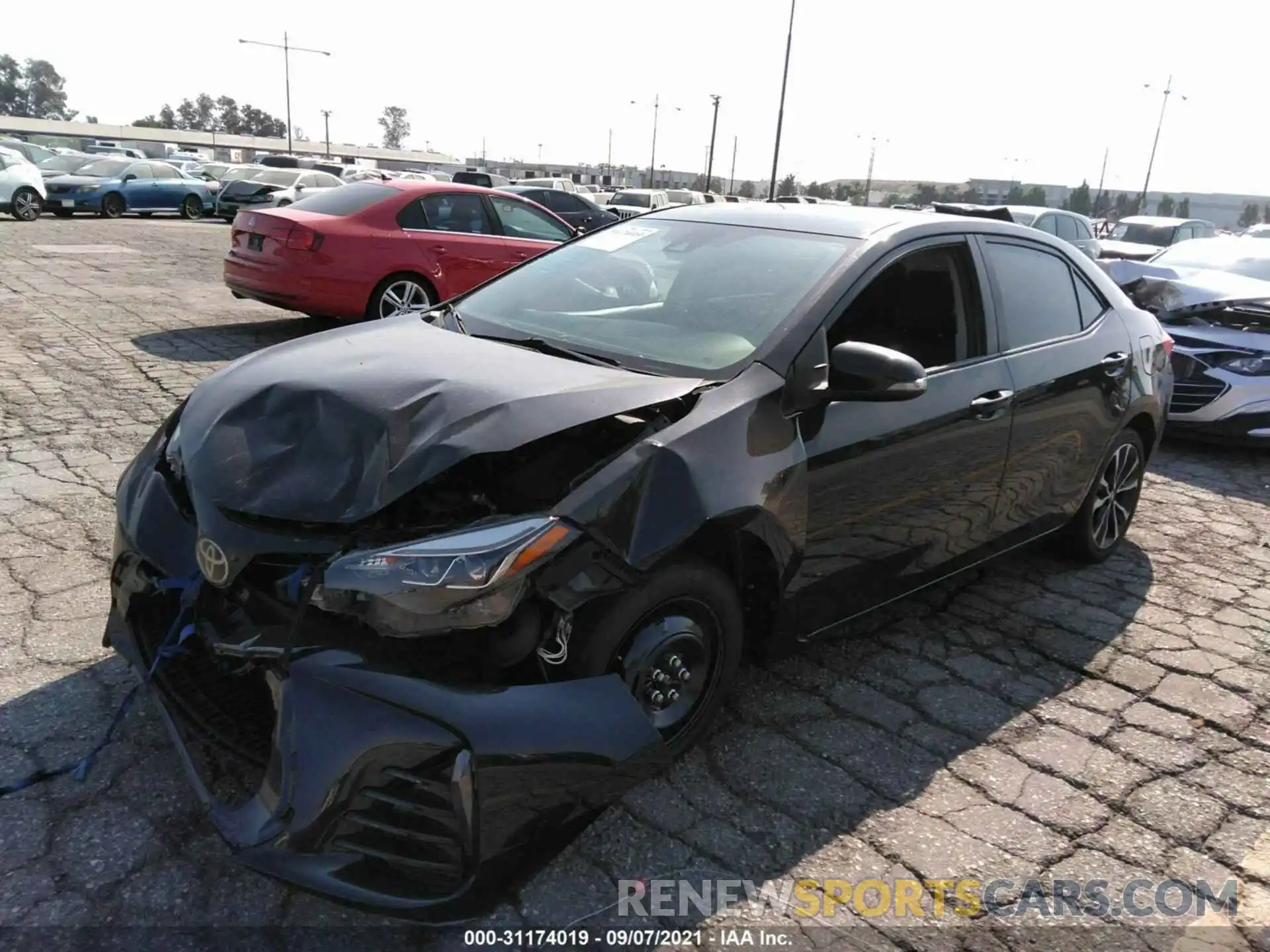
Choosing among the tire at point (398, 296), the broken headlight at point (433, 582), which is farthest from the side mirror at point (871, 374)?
the tire at point (398, 296)

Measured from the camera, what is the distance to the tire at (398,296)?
27.0 feet

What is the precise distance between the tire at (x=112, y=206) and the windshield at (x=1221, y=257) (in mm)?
22816

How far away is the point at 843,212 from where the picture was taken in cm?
373

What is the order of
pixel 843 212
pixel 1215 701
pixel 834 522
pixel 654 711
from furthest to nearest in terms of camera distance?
pixel 843 212, pixel 1215 701, pixel 834 522, pixel 654 711

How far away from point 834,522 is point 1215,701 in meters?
1.75

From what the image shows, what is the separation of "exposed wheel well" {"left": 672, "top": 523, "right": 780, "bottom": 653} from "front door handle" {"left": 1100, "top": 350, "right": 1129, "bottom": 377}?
2240 mm

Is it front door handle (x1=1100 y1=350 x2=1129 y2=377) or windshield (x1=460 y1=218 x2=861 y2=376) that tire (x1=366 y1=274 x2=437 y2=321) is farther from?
front door handle (x1=1100 y1=350 x2=1129 y2=377)

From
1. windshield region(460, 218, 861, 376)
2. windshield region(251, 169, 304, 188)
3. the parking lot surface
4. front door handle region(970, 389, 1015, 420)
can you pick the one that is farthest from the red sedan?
windshield region(251, 169, 304, 188)

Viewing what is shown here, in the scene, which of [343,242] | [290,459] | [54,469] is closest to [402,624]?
[290,459]

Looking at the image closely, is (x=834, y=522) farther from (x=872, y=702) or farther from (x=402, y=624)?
(x=402, y=624)

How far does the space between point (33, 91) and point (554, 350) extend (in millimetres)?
162071

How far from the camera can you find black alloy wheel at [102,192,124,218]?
2270 cm

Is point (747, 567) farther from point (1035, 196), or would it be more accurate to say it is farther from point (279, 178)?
point (1035, 196)

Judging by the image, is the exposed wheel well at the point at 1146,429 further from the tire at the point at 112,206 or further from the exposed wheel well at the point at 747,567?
the tire at the point at 112,206
